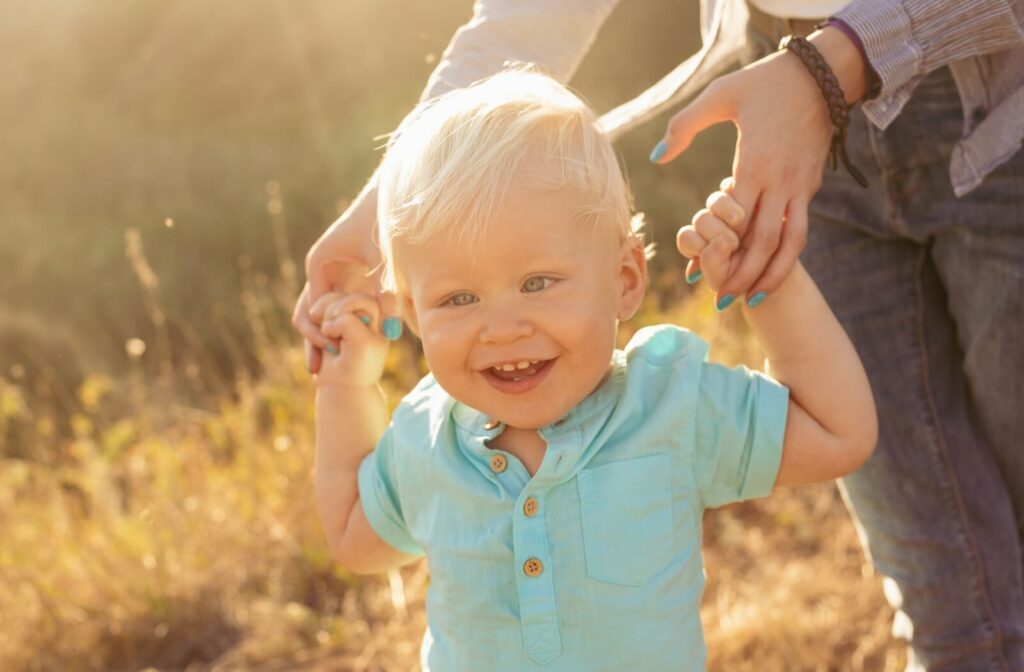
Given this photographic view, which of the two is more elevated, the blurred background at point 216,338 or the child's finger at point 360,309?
the child's finger at point 360,309

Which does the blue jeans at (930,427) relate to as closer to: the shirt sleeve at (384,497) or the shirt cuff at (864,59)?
the shirt cuff at (864,59)

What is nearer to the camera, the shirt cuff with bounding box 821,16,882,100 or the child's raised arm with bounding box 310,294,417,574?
the shirt cuff with bounding box 821,16,882,100

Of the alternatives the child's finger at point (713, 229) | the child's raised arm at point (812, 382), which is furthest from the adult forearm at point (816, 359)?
the child's finger at point (713, 229)

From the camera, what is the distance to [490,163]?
1472 millimetres

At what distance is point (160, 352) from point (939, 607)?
444 cm

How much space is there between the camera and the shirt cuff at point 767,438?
4.99ft

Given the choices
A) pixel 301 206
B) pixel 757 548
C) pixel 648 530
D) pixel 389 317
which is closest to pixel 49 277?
pixel 301 206

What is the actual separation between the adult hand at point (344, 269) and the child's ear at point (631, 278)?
0.38 metres

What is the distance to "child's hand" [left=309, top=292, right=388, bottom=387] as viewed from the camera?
1794mm

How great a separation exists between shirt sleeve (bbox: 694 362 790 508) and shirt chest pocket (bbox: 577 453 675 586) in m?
0.07

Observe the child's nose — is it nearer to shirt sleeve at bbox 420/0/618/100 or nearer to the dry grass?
shirt sleeve at bbox 420/0/618/100

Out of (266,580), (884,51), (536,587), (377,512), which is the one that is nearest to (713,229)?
(884,51)

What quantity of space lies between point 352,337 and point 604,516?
0.53 metres

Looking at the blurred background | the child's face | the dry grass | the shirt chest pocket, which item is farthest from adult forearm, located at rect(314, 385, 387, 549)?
the dry grass
